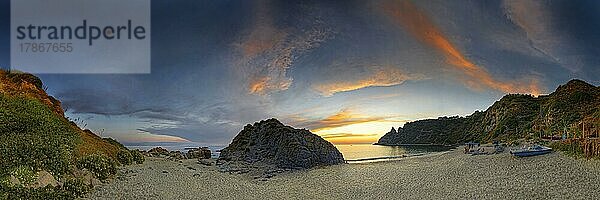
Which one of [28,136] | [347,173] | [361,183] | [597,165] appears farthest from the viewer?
[347,173]

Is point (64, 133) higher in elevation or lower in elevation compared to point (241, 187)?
higher

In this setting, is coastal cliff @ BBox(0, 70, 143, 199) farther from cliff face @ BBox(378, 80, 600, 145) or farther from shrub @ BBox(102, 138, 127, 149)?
cliff face @ BBox(378, 80, 600, 145)

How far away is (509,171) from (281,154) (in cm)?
778

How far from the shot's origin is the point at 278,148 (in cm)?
1797

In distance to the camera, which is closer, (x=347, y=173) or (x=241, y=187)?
(x=241, y=187)

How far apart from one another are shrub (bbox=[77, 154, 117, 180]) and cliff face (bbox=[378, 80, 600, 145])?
14.9 meters

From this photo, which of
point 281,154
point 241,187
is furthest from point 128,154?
point 281,154

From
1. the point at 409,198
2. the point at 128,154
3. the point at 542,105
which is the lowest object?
the point at 409,198

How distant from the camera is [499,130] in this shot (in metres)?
23.1

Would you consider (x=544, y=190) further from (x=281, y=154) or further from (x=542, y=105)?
(x=542, y=105)

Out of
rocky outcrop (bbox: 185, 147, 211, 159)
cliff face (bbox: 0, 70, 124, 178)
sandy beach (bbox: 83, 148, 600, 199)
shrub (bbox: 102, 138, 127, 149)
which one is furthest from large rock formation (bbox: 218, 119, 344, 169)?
cliff face (bbox: 0, 70, 124, 178)

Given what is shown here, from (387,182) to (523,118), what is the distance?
520 inches

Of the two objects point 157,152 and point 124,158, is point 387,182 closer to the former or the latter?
point 124,158

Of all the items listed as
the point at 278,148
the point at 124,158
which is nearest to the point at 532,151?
the point at 278,148
